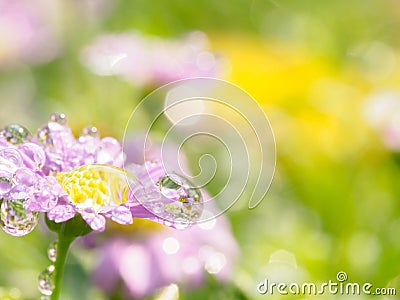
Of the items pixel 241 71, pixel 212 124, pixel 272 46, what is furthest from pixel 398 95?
pixel 272 46

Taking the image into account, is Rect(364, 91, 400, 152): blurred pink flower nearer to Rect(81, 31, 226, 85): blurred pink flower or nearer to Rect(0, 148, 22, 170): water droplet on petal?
Rect(81, 31, 226, 85): blurred pink flower

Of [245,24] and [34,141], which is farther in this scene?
[245,24]

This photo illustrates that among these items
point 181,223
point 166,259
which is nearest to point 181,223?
point 181,223

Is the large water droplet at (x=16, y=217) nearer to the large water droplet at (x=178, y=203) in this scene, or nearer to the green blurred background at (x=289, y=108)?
the large water droplet at (x=178, y=203)

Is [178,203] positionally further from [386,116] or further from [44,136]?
[386,116]

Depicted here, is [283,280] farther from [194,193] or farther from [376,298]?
[194,193]

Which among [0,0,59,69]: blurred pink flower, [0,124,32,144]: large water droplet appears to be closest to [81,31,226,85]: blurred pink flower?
[0,0,59,69]: blurred pink flower
